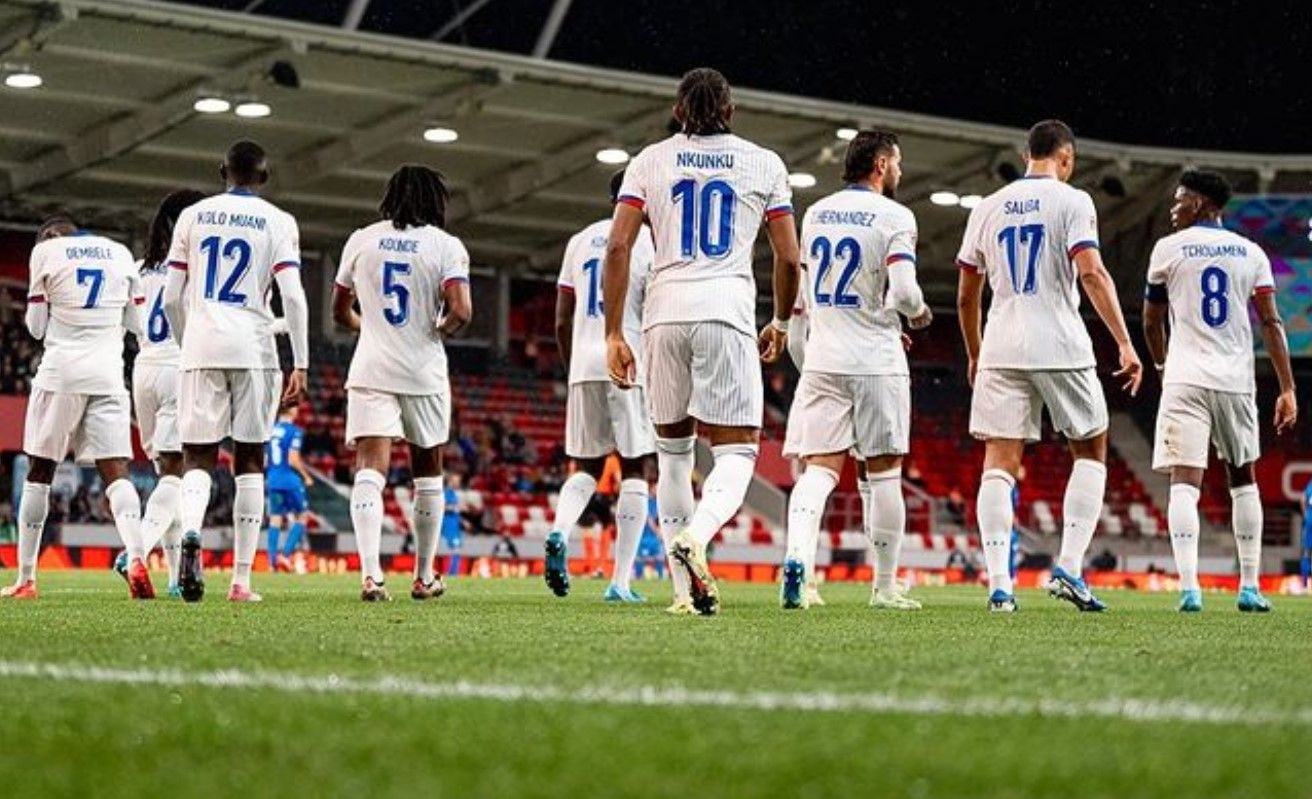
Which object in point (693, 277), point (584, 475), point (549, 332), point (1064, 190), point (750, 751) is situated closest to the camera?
point (750, 751)

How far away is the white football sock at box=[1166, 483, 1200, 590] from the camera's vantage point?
34.3 feet

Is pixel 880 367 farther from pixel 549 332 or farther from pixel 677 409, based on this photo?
pixel 549 332

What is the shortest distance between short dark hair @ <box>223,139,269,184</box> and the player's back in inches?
101

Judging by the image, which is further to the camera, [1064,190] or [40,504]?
[40,504]

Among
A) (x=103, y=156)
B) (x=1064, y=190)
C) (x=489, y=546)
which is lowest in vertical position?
(x=489, y=546)

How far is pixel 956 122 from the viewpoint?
29.4 m

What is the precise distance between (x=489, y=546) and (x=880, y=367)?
19.7 m

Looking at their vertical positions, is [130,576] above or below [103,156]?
below

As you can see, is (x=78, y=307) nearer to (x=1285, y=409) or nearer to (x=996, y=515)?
(x=996, y=515)

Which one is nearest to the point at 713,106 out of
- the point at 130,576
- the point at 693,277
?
the point at 693,277

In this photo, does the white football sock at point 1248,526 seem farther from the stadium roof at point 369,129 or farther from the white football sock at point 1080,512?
the stadium roof at point 369,129

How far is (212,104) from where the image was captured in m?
25.8

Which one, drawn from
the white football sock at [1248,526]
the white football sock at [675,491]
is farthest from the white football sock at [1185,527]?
the white football sock at [675,491]

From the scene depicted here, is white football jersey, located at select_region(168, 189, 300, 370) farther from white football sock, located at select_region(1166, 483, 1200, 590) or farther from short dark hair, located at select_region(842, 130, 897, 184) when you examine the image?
white football sock, located at select_region(1166, 483, 1200, 590)
